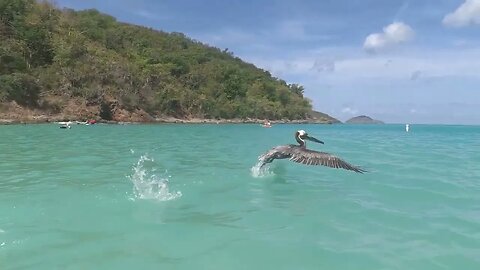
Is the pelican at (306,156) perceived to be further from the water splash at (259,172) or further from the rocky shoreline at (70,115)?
the rocky shoreline at (70,115)

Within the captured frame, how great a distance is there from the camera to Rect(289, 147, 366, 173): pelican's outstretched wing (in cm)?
1138

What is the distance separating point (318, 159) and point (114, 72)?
3163 inches

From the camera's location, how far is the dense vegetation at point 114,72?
2977 inches

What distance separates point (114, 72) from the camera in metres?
86.8

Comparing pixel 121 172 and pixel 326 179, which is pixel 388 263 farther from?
pixel 121 172

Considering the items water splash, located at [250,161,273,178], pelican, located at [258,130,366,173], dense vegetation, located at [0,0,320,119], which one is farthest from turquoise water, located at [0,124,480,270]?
dense vegetation, located at [0,0,320,119]

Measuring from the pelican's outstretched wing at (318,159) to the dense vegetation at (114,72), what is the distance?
6261cm

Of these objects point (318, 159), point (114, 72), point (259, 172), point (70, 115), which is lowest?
point (259, 172)

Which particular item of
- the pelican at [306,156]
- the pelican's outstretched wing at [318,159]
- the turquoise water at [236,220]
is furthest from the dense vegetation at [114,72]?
the pelican's outstretched wing at [318,159]

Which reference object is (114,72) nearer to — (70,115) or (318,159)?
(70,115)

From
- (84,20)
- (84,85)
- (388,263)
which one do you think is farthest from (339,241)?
(84,20)

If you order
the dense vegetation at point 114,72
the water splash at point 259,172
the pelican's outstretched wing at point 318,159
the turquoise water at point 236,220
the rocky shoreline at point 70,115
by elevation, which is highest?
the dense vegetation at point 114,72

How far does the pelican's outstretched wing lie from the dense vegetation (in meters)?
62.6

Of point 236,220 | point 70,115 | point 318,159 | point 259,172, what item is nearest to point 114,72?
point 70,115
